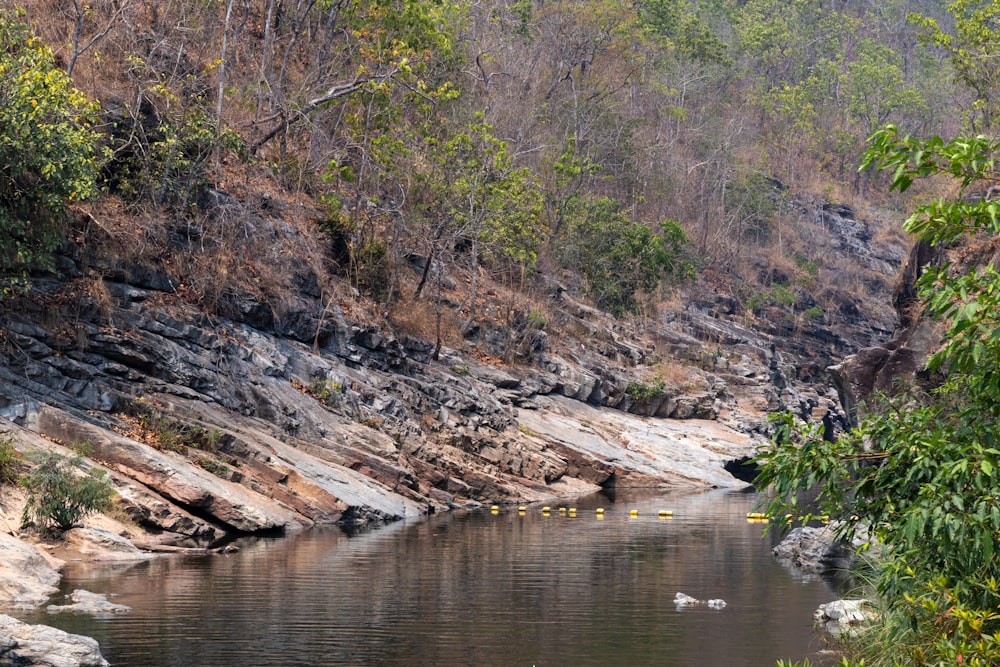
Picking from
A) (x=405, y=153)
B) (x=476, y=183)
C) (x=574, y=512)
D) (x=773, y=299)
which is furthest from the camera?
(x=773, y=299)

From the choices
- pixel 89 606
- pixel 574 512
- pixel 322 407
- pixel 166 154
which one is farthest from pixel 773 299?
pixel 89 606

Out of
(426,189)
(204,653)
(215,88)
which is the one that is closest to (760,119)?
(426,189)

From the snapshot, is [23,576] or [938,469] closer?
[938,469]

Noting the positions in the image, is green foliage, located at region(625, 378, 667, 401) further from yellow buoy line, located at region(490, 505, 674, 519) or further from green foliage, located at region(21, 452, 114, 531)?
green foliage, located at region(21, 452, 114, 531)

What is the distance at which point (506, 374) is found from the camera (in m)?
46.0

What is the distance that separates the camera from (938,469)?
1052 cm

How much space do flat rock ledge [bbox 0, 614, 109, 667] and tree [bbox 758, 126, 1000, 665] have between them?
748cm

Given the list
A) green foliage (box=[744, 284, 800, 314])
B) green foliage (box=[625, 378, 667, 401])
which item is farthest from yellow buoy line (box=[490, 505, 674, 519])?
green foliage (box=[744, 284, 800, 314])

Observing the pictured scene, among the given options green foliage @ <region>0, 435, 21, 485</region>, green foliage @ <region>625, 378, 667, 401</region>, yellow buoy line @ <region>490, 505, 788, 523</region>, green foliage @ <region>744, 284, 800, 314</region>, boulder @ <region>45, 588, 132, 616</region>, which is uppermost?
green foliage @ <region>744, 284, 800, 314</region>

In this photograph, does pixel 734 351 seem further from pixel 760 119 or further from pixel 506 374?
pixel 760 119

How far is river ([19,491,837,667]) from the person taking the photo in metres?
15.3

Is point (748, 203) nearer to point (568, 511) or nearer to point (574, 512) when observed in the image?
point (568, 511)

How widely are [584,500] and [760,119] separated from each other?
206 ft

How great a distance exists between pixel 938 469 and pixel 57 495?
15843 mm
